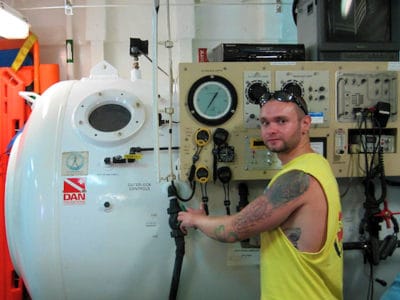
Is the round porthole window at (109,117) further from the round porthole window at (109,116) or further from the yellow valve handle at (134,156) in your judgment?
the yellow valve handle at (134,156)

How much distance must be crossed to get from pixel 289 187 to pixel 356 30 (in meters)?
0.95

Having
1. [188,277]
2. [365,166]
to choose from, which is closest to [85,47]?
[188,277]

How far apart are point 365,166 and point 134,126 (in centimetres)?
101

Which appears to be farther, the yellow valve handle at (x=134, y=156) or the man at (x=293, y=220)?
the yellow valve handle at (x=134, y=156)

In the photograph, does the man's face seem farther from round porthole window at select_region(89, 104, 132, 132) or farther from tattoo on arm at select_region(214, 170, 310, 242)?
round porthole window at select_region(89, 104, 132, 132)

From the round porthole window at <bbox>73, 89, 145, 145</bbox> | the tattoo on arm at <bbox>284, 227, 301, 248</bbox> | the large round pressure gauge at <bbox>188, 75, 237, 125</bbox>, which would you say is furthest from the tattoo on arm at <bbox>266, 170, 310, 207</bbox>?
the round porthole window at <bbox>73, 89, 145, 145</bbox>

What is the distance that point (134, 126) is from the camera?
5.16ft

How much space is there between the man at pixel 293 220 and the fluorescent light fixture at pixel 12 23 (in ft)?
5.77

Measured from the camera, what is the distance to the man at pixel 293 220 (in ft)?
3.68

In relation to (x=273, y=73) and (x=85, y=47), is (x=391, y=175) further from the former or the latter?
(x=85, y=47)

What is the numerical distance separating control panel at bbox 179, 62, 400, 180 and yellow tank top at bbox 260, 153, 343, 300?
1.05ft

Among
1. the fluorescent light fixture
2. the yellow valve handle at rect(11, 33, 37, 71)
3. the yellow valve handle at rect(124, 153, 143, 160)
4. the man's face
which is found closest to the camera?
the man's face

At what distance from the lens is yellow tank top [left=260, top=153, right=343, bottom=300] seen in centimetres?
113

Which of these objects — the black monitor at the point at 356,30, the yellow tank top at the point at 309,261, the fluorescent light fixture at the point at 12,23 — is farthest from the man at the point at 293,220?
the fluorescent light fixture at the point at 12,23
